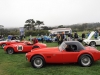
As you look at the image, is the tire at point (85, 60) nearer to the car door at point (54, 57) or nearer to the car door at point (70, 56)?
the car door at point (70, 56)

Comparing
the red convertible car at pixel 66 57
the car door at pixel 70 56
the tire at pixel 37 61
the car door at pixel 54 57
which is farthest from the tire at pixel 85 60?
the tire at pixel 37 61

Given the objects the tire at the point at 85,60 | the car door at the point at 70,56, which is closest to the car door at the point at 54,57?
the car door at the point at 70,56

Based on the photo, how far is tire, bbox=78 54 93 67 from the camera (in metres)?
8.05

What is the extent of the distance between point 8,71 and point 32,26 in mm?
69311

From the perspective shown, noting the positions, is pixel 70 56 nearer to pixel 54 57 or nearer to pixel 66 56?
pixel 66 56

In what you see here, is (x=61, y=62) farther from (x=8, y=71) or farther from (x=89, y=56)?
(x=8, y=71)

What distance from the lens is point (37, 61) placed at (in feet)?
26.8

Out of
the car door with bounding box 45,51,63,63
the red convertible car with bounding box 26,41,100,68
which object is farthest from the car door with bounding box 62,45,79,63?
the car door with bounding box 45,51,63,63

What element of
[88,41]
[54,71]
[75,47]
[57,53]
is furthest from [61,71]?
[88,41]

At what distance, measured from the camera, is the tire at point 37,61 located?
26.6 ft

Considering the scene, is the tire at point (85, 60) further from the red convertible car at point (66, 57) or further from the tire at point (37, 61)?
the tire at point (37, 61)

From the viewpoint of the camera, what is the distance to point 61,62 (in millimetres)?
8172

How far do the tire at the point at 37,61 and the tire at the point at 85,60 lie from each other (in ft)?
5.99

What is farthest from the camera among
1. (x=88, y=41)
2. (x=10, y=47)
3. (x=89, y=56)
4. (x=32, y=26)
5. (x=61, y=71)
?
(x=32, y=26)
